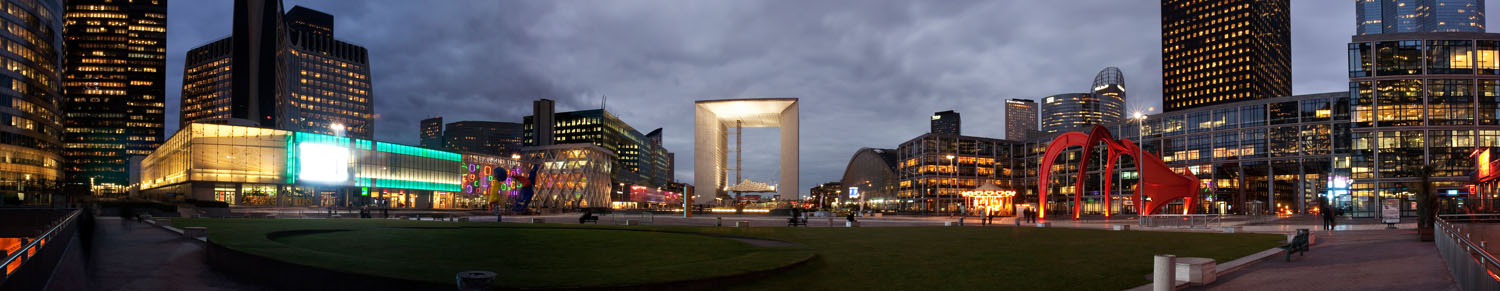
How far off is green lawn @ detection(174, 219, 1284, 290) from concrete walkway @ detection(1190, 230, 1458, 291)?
169 cm

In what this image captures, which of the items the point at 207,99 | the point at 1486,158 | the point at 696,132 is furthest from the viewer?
the point at 207,99

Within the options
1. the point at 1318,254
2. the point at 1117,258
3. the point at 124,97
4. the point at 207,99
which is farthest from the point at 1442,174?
the point at 124,97

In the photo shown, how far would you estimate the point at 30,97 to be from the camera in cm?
7875

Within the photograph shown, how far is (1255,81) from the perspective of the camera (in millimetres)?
199875

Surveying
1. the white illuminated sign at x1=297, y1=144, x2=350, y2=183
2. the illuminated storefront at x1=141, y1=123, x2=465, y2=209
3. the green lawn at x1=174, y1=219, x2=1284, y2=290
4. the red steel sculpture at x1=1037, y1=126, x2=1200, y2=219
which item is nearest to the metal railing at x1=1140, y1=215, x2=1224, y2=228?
the red steel sculpture at x1=1037, y1=126, x2=1200, y2=219

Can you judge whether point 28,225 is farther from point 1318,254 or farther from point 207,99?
point 207,99

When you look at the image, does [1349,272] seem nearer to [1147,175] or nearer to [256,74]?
[1147,175]

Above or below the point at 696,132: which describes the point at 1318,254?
below

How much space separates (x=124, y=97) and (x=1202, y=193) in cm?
24030

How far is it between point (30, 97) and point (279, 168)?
24117 mm

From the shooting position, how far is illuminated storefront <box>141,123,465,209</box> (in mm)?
90250

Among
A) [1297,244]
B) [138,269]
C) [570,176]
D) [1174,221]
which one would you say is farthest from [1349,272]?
[570,176]

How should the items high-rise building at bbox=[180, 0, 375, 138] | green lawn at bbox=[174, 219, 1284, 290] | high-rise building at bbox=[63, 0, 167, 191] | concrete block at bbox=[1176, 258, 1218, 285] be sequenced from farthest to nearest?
high-rise building at bbox=[63, 0, 167, 191], high-rise building at bbox=[180, 0, 375, 138], concrete block at bbox=[1176, 258, 1218, 285], green lawn at bbox=[174, 219, 1284, 290]

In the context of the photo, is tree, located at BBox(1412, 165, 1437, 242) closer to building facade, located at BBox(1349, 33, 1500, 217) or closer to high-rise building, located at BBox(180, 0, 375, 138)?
building facade, located at BBox(1349, 33, 1500, 217)
